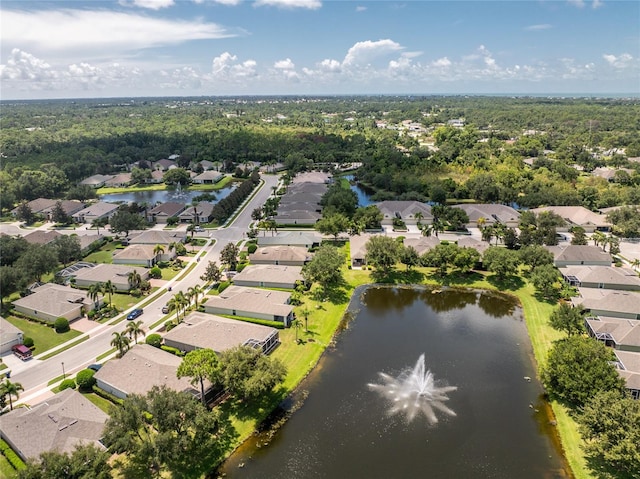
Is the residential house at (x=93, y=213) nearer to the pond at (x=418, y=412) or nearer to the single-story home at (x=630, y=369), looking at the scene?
the pond at (x=418, y=412)

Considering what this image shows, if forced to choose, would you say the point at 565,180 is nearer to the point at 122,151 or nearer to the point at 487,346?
the point at 487,346

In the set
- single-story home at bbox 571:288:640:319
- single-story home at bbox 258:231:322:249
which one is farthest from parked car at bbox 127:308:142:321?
single-story home at bbox 571:288:640:319

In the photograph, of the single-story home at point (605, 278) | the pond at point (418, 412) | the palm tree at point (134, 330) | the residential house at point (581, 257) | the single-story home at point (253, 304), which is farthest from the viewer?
the residential house at point (581, 257)

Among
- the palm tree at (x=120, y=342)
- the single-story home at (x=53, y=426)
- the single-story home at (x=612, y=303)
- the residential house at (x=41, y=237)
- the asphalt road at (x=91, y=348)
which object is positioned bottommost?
the asphalt road at (x=91, y=348)

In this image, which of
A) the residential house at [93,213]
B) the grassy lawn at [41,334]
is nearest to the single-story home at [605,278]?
the grassy lawn at [41,334]

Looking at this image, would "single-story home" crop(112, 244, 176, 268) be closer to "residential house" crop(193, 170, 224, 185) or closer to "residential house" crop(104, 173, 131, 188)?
"residential house" crop(193, 170, 224, 185)

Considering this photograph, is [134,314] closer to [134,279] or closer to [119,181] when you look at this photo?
[134,279]

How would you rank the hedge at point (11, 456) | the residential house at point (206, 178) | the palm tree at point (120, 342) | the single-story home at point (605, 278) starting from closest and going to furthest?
the hedge at point (11, 456) → the palm tree at point (120, 342) → the single-story home at point (605, 278) → the residential house at point (206, 178)

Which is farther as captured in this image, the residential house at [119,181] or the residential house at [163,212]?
the residential house at [119,181]

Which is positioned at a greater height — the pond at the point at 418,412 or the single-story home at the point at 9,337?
the single-story home at the point at 9,337
